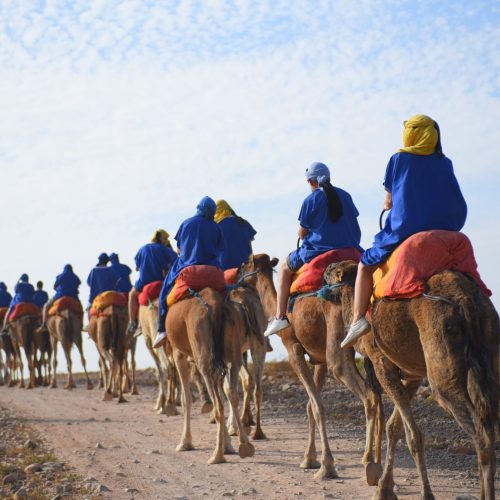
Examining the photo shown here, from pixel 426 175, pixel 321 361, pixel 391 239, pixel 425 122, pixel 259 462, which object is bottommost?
pixel 259 462

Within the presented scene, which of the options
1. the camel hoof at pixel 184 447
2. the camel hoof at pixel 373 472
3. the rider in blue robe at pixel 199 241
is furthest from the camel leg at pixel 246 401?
the camel hoof at pixel 373 472

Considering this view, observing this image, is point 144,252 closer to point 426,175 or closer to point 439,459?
point 439,459

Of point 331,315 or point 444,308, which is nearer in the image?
point 444,308

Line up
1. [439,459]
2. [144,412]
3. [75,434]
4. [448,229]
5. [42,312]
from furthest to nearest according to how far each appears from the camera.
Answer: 1. [42,312]
2. [144,412]
3. [75,434]
4. [439,459]
5. [448,229]

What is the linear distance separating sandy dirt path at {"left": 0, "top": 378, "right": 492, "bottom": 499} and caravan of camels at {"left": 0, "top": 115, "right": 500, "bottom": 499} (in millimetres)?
289

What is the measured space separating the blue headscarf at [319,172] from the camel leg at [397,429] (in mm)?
2771

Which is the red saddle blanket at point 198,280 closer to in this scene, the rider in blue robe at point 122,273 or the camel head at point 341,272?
the camel head at point 341,272

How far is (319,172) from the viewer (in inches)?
378

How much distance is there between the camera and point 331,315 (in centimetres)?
863

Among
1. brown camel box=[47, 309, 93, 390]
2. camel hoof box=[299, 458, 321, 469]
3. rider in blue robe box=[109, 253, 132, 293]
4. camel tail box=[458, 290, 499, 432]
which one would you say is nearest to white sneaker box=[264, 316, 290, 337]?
camel hoof box=[299, 458, 321, 469]

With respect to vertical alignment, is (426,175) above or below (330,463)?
above

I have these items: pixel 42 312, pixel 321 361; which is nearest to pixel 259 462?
pixel 321 361

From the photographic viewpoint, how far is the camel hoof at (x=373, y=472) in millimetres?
8023

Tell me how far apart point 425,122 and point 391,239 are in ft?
3.12
